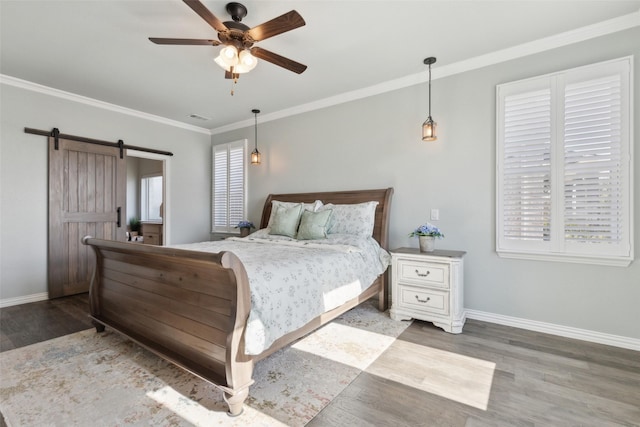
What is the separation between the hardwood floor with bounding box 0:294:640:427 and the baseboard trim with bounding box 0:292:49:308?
98 cm

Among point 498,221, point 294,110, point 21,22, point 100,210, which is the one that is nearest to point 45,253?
point 100,210

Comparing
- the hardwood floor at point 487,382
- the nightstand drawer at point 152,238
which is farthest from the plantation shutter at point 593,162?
the nightstand drawer at point 152,238

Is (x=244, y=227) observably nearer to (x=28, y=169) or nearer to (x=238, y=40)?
(x=28, y=169)

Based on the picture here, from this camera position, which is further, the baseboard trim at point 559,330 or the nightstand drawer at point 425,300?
the nightstand drawer at point 425,300

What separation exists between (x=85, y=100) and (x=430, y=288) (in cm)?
510

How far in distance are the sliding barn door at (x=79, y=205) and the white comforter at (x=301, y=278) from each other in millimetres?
2591

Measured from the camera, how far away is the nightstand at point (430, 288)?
281 cm

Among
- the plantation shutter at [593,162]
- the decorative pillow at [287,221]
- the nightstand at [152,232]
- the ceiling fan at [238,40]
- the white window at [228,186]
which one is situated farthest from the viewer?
the nightstand at [152,232]

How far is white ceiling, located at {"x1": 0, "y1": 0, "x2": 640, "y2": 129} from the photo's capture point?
7.69 ft

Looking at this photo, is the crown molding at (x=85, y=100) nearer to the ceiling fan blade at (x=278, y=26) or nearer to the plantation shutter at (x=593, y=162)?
the ceiling fan blade at (x=278, y=26)

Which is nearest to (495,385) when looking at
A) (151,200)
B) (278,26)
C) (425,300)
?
(425,300)

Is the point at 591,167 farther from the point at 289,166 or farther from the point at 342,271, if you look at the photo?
the point at 289,166

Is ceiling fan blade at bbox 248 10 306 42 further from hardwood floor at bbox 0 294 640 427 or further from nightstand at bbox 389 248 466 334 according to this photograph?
hardwood floor at bbox 0 294 640 427

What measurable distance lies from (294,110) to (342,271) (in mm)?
2883
